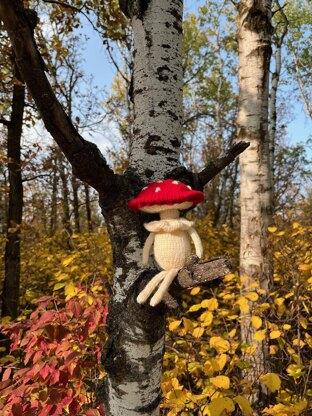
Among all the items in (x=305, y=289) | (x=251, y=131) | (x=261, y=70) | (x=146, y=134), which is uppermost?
(x=261, y=70)

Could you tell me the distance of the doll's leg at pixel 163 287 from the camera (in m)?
0.94

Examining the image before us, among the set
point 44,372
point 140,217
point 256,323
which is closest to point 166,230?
point 140,217

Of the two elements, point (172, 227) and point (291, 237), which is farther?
point (291, 237)

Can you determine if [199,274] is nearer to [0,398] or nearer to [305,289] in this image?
[0,398]

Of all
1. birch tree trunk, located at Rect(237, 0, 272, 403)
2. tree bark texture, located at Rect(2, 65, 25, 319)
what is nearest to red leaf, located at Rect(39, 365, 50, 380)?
birch tree trunk, located at Rect(237, 0, 272, 403)

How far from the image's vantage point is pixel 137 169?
4.13ft

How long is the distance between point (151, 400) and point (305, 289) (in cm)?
199

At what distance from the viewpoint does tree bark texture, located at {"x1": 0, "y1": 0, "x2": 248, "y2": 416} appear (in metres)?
0.91

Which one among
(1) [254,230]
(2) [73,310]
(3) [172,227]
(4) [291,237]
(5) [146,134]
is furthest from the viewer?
(4) [291,237]

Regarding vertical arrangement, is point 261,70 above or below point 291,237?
above

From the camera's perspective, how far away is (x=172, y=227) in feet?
3.33

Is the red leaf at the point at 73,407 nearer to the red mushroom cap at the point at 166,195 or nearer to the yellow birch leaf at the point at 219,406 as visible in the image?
the yellow birch leaf at the point at 219,406

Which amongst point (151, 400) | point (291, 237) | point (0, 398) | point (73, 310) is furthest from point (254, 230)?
point (0, 398)

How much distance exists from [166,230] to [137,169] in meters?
0.35
